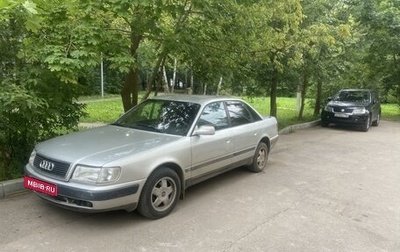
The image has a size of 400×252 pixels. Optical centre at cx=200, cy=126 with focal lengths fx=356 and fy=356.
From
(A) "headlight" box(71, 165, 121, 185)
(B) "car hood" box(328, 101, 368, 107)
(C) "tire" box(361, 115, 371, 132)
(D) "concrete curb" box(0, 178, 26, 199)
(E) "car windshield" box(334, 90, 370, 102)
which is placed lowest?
(D) "concrete curb" box(0, 178, 26, 199)

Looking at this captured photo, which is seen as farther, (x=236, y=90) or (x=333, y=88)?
(x=333, y=88)

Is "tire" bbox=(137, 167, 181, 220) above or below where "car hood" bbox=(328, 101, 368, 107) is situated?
below

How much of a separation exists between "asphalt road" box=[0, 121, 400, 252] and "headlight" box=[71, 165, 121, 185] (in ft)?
2.00

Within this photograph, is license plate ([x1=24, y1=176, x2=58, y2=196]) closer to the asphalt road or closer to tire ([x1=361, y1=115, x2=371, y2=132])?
the asphalt road

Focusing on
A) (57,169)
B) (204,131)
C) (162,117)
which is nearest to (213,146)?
(204,131)

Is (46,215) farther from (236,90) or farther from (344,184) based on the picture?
(236,90)

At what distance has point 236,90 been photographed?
12.2 metres

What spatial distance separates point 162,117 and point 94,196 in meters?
1.84

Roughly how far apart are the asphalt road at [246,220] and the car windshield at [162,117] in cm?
106

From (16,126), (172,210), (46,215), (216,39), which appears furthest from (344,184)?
(16,126)

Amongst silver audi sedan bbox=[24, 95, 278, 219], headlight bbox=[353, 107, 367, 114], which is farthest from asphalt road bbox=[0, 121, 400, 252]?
headlight bbox=[353, 107, 367, 114]

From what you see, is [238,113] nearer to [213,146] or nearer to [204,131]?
[213,146]

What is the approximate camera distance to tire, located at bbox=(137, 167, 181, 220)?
13.6 feet

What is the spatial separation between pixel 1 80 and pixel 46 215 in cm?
204
